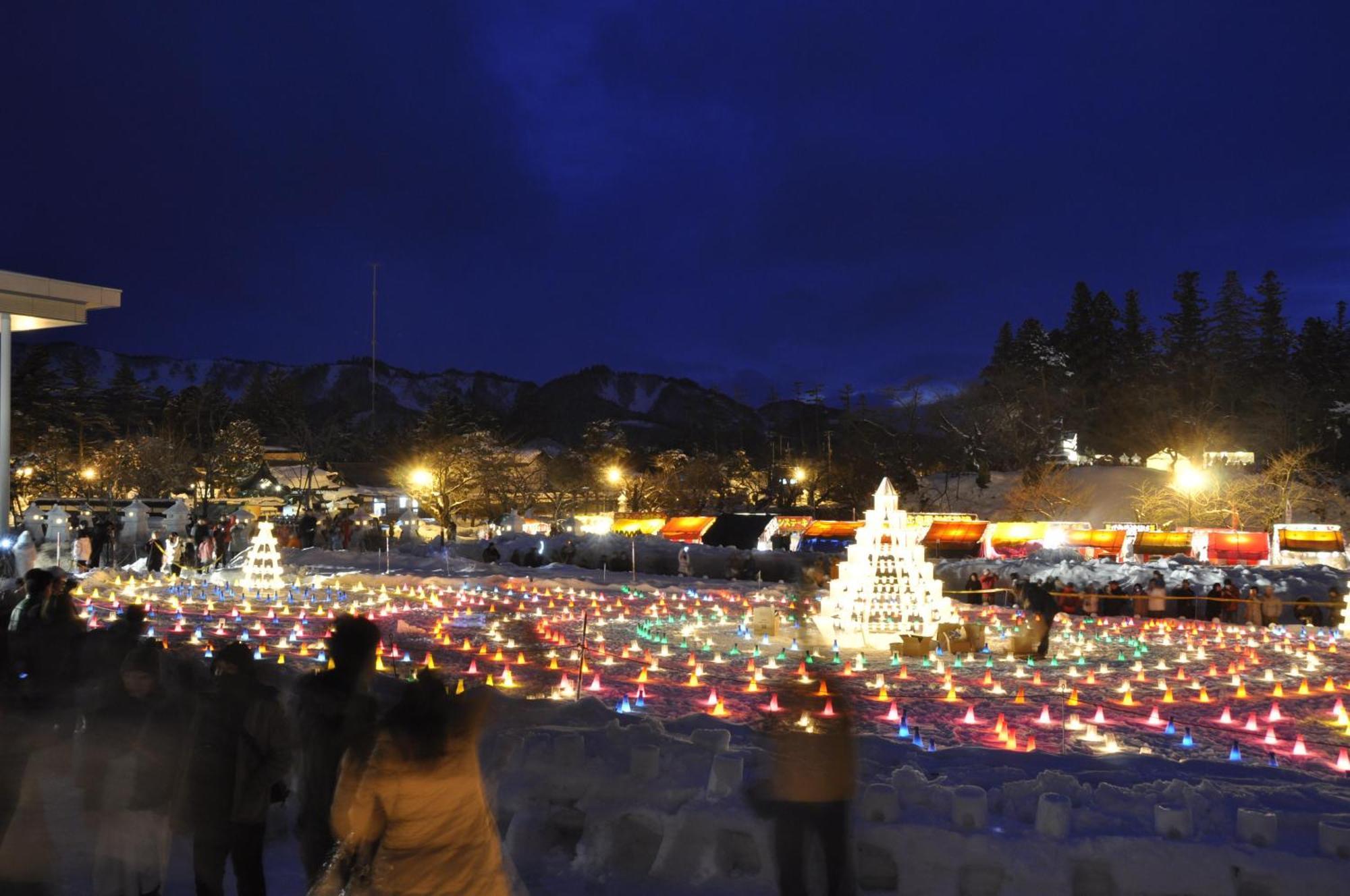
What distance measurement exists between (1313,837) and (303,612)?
51.0 feet

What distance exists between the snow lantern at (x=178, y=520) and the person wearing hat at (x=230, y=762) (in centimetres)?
2390

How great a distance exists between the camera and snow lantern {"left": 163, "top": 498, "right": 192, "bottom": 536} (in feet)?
85.0

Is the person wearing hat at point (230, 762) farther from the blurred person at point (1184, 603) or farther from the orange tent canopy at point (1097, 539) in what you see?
the orange tent canopy at point (1097, 539)

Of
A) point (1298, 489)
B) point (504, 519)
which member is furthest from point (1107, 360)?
point (504, 519)

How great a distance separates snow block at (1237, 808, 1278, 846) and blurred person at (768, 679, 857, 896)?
210 cm

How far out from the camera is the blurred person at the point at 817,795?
15.3 feet

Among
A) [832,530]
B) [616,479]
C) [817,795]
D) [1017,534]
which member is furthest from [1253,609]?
[616,479]

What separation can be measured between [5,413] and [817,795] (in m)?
23.1

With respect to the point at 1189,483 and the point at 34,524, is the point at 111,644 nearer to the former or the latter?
the point at 34,524

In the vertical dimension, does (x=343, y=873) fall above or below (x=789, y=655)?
above

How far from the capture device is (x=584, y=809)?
19.6 ft

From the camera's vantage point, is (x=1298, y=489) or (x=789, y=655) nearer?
(x=789, y=655)

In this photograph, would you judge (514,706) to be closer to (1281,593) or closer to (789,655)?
(789,655)

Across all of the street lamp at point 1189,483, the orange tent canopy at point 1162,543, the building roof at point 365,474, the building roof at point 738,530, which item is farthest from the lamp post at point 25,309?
the building roof at point 365,474
